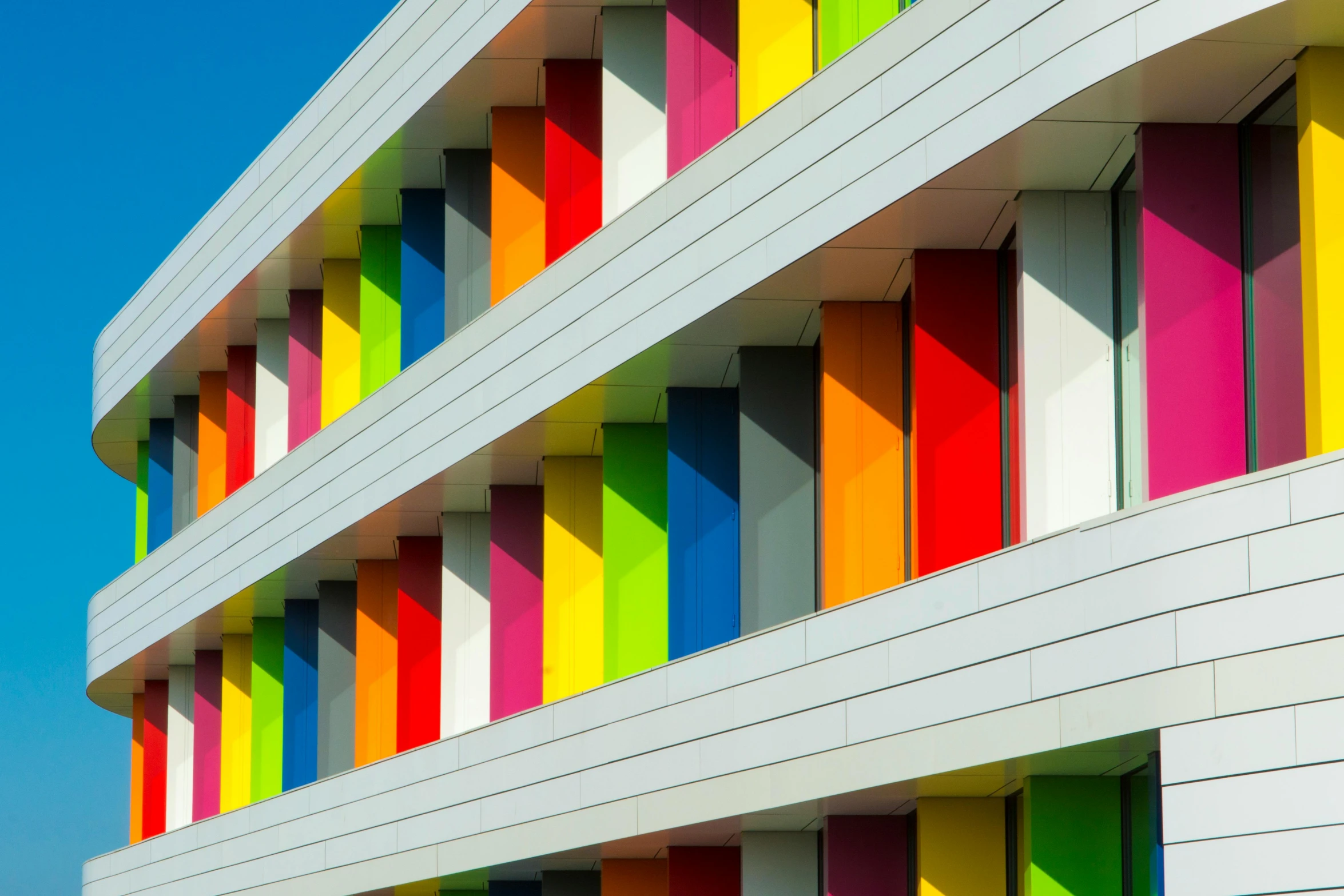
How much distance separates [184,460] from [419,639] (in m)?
11.0

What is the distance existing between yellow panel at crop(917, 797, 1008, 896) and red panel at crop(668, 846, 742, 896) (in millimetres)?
4447

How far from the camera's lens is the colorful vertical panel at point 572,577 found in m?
22.8

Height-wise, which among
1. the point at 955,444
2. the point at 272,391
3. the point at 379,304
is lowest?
the point at 955,444

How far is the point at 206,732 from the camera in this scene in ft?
111

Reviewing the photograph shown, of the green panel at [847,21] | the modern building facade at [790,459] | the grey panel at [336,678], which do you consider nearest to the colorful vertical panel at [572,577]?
the modern building facade at [790,459]

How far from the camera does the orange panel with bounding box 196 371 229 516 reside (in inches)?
1356

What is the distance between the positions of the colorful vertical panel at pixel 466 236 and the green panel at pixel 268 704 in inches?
315

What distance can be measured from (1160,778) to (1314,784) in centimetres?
121

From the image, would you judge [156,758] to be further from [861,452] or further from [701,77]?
[861,452]

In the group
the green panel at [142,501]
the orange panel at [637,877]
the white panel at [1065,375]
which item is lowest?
the orange panel at [637,877]

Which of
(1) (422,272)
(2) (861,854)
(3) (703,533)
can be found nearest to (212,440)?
(1) (422,272)

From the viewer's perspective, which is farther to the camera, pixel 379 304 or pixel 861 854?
pixel 379 304

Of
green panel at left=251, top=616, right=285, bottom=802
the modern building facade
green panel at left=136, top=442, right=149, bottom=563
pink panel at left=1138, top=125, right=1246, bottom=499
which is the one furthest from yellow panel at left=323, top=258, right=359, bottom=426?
pink panel at left=1138, top=125, right=1246, bottom=499

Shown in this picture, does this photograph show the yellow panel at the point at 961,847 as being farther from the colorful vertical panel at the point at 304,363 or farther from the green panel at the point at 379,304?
the colorful vertical panel at the point at 304,363
